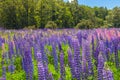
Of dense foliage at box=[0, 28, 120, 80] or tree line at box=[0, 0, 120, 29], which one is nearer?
dense foliage at box=[0, 28, 120, 80]

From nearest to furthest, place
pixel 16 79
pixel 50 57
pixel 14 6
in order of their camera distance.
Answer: pixel 16 79, pixel 50 57, pixel 14 6

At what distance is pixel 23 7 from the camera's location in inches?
2106

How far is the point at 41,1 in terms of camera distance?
5388 centimetres

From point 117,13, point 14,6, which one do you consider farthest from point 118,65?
point 117,13

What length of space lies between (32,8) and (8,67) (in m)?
44.3

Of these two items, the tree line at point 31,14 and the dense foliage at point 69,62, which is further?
the tree line at point 31,14

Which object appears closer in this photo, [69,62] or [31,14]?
[69,62]

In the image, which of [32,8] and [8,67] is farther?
[32,8]

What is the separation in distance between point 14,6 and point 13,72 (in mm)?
39952

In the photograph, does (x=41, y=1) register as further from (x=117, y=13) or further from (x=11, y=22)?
(x=117, y=13)

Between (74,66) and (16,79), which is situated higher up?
(74,66)

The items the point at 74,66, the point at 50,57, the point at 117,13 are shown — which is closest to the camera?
the point at 74,66

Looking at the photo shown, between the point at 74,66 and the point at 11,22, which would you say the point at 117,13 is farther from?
the point at 74,66

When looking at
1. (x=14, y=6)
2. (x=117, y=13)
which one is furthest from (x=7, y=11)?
(x=117, y=13)
